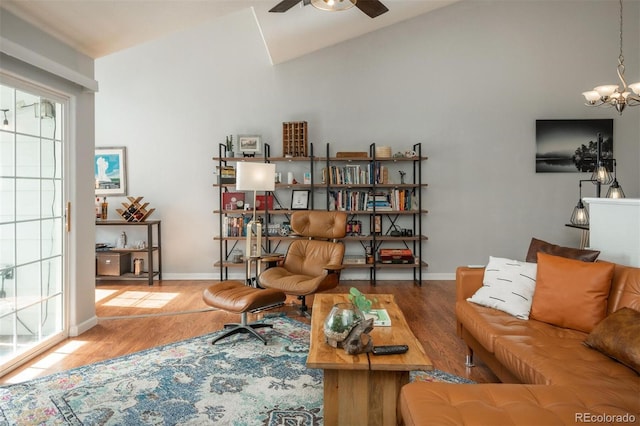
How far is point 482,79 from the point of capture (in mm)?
5500

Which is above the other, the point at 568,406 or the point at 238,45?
the point at 238,45

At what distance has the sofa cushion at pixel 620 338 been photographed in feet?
5.74

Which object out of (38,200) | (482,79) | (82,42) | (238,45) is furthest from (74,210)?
(482,79)

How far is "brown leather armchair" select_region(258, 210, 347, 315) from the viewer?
387 centimetres

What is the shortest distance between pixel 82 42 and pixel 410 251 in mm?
4224

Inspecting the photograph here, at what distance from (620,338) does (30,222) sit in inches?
144

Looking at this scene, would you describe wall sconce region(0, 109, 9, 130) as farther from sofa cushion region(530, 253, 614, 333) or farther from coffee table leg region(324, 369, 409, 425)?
sofa cushion region(530, 253, 614, 333)

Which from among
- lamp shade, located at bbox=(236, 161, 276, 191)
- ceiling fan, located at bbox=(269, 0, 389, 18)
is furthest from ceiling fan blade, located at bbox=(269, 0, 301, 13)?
lamp shade, located at bbox=(236, 161, 276, 191)

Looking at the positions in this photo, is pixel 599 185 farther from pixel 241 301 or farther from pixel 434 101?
pixel 241 301

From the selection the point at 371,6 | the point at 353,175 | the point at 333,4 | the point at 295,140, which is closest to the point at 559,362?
the point at 333,4

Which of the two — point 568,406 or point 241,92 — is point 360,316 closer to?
point 568,406

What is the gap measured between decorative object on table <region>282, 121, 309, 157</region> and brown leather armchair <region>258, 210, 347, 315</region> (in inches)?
52.8

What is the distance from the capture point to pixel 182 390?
7.73 feet

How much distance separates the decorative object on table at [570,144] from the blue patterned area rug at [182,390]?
4.11 m
